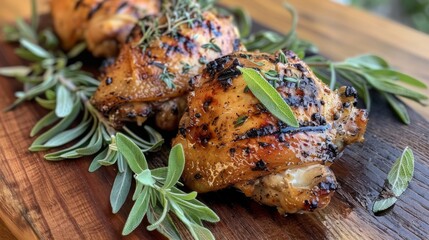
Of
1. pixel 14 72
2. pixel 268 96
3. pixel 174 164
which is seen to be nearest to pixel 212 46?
pixel 268 96

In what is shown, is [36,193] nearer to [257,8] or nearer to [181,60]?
[181,60]

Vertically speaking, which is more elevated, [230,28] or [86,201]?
[230,28]

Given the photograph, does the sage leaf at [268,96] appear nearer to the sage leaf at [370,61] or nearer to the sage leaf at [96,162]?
the sage leaf at [96,162]

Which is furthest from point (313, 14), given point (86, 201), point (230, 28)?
point (86, 201)

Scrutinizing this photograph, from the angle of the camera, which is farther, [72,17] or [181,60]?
[72,17]

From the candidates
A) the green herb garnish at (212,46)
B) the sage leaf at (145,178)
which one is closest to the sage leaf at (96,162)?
the sage leaf at (145,178)

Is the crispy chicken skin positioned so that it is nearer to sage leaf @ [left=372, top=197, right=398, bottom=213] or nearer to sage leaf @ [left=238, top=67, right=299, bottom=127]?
sage leaf @ [left=238, top=67, right=299, bottom=127]

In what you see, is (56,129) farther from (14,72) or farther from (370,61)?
(370,61)

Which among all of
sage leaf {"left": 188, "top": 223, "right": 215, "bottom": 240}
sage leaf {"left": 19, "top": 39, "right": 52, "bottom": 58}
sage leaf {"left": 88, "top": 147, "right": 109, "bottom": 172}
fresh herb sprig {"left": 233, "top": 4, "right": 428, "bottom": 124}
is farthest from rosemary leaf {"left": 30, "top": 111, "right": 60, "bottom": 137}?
fresh herb sprig {"left": 233, "top": 4, "right": 428, "bottom": 124}
